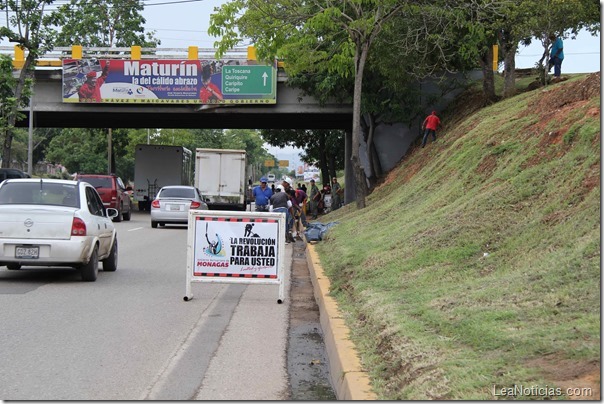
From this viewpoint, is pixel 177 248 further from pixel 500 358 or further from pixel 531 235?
pixel 500 358

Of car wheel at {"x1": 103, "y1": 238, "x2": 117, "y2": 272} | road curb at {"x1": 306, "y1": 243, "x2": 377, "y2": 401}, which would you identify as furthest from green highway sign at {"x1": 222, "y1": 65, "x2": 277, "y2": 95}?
road curb at {"x1": 306, "y1": 243, "x2": 377, "y2": 401}

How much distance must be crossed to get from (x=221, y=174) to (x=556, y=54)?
18.6 m

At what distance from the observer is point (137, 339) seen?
910 centimetres

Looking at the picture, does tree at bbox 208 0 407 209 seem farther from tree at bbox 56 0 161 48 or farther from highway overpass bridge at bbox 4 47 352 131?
tree at bbox 56 0 161 48

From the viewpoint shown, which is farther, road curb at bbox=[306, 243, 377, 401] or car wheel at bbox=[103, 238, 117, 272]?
car wheel at bbox=[103, 238, 117, 272]

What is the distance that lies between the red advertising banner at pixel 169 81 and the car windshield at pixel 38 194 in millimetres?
23026

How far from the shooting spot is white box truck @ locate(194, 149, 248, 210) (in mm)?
39625

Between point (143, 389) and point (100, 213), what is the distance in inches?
311

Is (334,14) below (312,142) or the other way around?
the other way around

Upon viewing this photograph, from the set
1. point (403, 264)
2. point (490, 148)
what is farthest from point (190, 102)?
point (403, 264)

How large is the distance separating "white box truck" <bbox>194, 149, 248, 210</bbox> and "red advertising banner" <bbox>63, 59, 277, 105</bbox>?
3671 mm

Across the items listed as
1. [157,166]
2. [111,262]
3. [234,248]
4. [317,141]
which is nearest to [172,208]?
[111,262]

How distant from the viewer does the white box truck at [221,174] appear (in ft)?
130

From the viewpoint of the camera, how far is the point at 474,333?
22.6 feet
